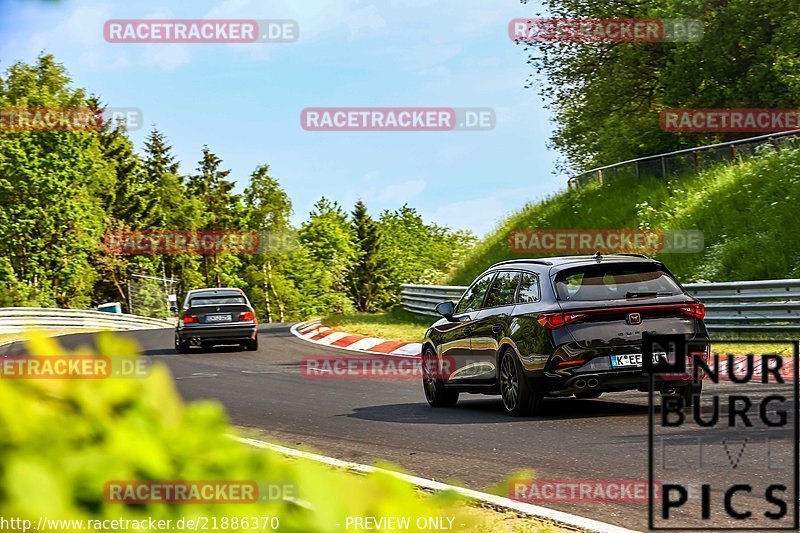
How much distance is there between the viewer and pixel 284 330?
1380 inches

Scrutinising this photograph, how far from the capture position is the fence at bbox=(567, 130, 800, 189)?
1112 inches

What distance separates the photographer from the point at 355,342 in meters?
26.2

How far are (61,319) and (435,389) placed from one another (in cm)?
3583

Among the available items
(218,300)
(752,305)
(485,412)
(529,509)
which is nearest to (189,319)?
(218,300)

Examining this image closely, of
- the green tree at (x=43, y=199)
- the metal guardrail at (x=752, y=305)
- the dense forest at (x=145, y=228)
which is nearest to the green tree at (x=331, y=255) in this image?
the dense forest at (x=145, y=228)

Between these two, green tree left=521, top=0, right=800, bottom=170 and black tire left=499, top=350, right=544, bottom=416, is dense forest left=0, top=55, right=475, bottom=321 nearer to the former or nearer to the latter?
green tree left=521, top=0, right=800, bottom=170

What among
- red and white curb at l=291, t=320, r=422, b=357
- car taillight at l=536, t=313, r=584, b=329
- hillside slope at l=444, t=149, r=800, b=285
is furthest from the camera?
hillside slope at l=444, t=149, r=800, b=285

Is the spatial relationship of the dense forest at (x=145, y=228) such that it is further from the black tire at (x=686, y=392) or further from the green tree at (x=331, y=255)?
the black tire at (x=686, y=392)

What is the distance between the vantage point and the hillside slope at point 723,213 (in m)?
25.9

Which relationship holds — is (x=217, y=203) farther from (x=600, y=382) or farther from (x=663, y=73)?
(x=600, y=382)

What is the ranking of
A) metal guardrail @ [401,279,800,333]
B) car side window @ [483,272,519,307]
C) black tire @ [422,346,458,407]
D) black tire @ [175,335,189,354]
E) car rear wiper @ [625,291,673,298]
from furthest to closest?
black tire @ [175,335,189,354], metal guardrail @ [401,279,800,333], black tire @ [422,346,458,407], car side window @ [483,272,519,307], car rear wiper @ [625,291,673,298]

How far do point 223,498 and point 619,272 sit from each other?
10.0 metres

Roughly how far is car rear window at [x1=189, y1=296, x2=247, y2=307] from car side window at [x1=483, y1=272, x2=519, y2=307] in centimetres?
1567

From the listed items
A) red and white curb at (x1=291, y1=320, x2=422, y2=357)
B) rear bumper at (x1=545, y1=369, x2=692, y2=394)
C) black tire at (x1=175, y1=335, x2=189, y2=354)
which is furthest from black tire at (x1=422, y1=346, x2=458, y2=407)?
black tire at (x1=175, y1=335, x2=189, y2=354)
